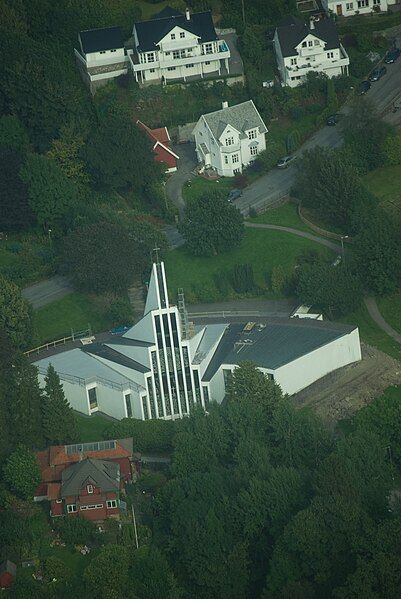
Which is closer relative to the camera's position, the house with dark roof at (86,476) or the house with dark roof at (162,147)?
the house with dark roof at (86,476)

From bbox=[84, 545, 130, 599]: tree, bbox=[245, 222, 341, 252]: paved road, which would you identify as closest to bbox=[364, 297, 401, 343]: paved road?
bbox=[245, 222, 341, 252]: paved road

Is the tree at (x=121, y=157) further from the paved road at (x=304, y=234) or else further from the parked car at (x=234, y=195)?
the paved road at (x=304, y=234)

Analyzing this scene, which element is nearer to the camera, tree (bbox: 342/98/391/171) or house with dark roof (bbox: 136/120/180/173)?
tree (bbox: 342/98/391/171)

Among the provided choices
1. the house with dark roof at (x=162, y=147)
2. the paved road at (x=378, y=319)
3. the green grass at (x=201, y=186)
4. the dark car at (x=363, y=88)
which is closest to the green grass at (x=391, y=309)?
the paved road at (x=378, y=319)

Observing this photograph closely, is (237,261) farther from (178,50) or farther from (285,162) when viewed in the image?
(178,50)

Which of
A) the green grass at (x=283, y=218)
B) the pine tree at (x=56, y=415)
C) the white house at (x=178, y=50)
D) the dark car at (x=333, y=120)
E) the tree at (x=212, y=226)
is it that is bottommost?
the pine tree at (x=56, y=415)

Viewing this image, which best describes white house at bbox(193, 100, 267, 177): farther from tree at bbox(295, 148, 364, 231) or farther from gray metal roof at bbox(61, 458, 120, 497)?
gray metal roof at bbox(61, 458, 120, 497)

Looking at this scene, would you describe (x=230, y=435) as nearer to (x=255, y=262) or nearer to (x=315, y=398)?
(x=315, y=398)
